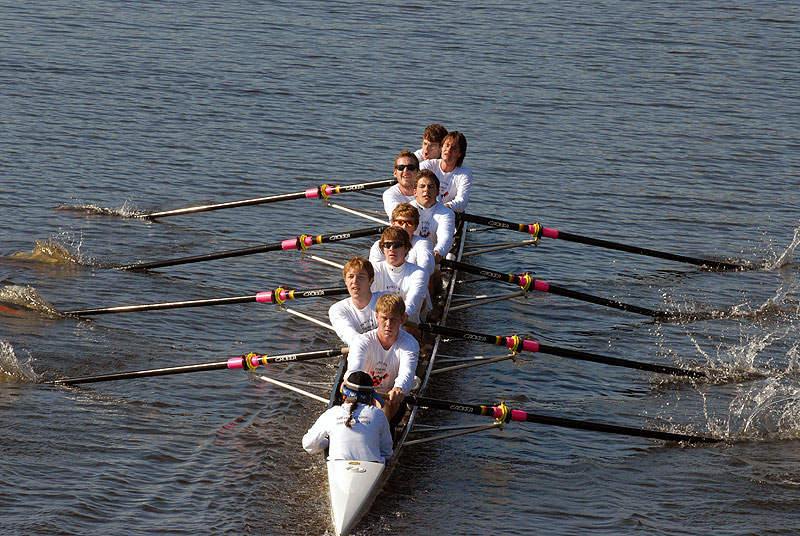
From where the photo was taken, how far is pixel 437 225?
1184 centimetres

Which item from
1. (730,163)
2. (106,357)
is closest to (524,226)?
(106,357)

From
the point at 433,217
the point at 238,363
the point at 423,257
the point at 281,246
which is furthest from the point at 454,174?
the point at 238,363

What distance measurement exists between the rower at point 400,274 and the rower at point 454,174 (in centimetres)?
337

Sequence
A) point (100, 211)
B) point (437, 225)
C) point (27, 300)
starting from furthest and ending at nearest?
point (100, 211)
point (27, 300)
point (437, 225)

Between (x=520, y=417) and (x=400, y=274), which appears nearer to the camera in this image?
(x=520, y=417)

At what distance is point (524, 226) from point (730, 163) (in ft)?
27.1

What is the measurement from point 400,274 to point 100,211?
742cm

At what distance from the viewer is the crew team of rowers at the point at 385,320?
794 cm

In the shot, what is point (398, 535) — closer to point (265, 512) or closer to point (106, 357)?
point (265, 512)

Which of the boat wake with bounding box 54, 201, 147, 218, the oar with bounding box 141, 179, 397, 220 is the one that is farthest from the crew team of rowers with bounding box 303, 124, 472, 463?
the boat wake with bounding box 54, 201, 147, 218

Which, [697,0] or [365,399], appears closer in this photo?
[365,399]

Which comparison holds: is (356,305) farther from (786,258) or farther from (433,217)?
(786,258)

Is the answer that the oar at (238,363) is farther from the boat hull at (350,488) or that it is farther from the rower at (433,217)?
the rower at (433,217)

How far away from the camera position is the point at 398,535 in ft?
25.8
